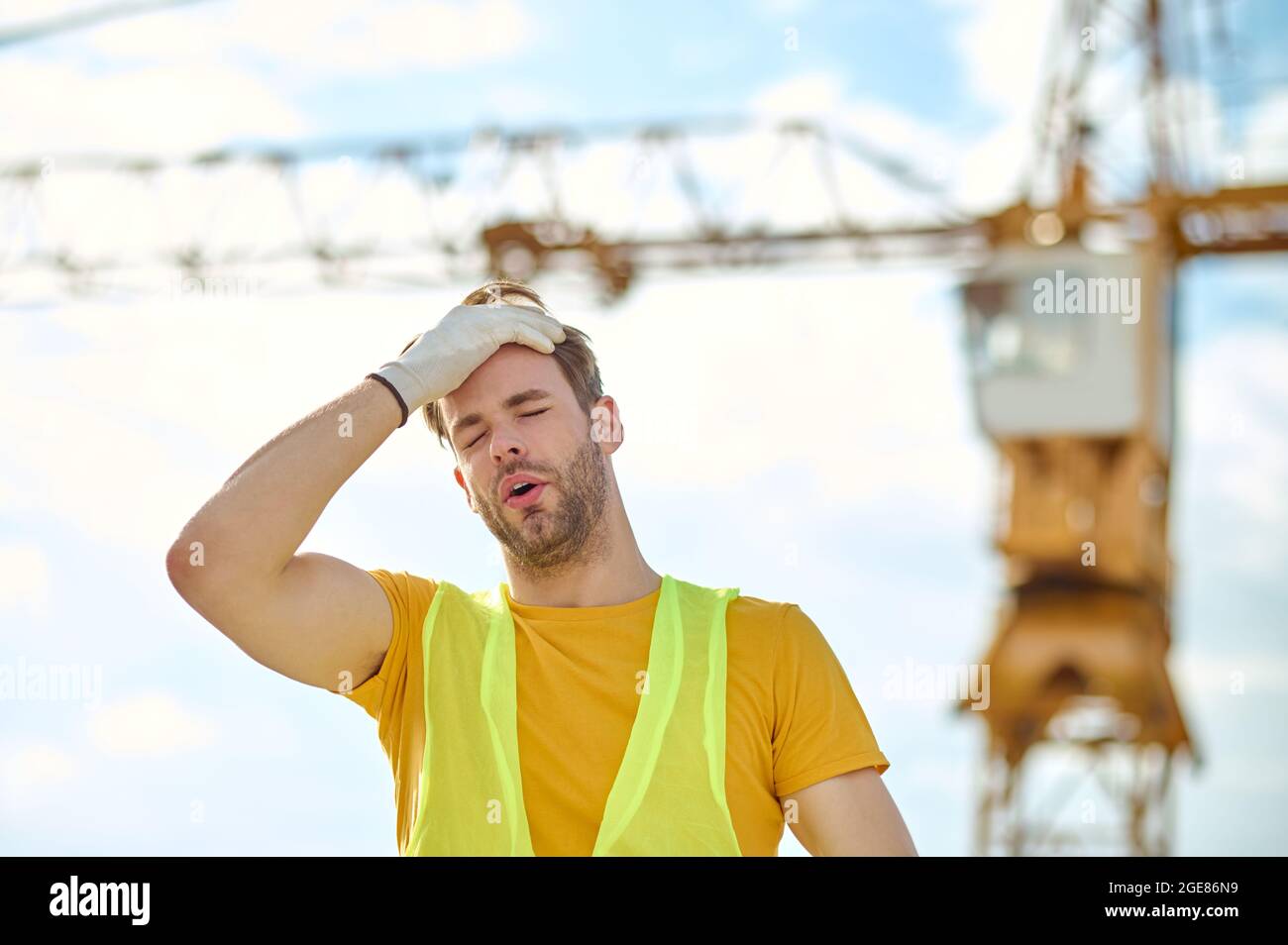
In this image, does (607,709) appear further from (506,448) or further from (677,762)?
(506,448)

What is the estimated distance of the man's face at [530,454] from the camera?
11.0ft

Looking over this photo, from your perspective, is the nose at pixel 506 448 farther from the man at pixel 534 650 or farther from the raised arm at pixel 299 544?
the raised arm at pixel 299 544

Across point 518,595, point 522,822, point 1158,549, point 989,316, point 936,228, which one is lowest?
point 522,822

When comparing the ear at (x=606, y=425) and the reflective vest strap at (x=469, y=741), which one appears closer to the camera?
the reflective vest strap at (x=469, y=741)

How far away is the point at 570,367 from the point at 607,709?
0.88 m

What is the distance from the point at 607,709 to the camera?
3125mm

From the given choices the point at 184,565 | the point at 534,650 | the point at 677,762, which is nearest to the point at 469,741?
the point at 534,650

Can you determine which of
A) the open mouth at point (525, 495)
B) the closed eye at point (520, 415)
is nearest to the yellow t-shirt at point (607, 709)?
the open mouth at point (525, 495)

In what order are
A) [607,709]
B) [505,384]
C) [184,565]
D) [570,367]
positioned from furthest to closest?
1. [570,367]
2. [505,384]
3. [607,709]
4. [184,565]

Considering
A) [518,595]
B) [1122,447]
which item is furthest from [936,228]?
[518,595]

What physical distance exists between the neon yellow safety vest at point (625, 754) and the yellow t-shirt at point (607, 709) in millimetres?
38
